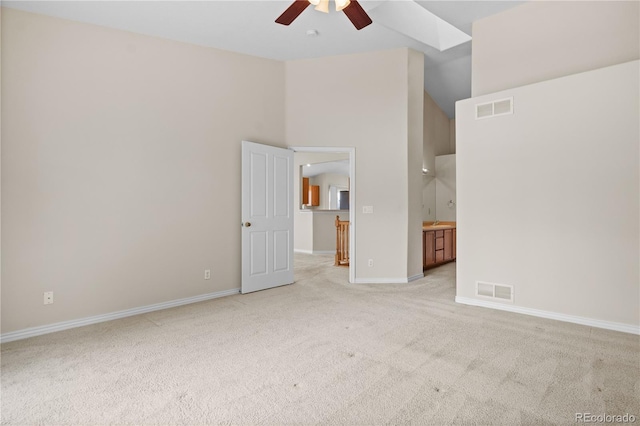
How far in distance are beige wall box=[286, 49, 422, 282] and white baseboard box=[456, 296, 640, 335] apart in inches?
51.4

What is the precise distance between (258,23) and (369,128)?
2.06m

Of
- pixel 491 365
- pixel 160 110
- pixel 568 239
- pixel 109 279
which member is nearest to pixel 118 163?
pixel 160 110

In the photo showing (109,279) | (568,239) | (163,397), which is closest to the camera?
(163,397)

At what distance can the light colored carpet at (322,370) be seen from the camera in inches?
71.0

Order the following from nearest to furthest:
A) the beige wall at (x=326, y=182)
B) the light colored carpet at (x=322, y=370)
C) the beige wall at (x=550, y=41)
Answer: the light colored carpet at (x=322, y=370)
the beige wall at (x=550, y=41)
the beige wall at (x=326, y=182)

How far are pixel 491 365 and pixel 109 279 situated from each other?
359 centimetres

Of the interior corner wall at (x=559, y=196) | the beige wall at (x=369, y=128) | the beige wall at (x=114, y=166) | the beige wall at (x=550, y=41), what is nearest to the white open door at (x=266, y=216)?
the beige wall at (x=114, y=166)

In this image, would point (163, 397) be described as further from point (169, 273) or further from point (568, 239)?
point (568, 239)

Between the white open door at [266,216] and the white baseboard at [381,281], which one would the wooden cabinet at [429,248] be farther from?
the white open door at [266,216]

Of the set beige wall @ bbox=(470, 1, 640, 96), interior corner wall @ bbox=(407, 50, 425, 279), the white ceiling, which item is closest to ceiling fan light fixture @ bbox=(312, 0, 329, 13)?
the white ceiling

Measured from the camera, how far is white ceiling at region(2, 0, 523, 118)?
A: 128 inches

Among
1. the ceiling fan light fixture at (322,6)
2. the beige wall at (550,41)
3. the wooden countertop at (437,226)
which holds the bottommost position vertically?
the wooden countertop at (437,226)

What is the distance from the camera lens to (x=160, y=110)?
377 centimetres

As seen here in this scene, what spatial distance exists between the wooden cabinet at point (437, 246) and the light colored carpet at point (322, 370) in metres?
2.41
